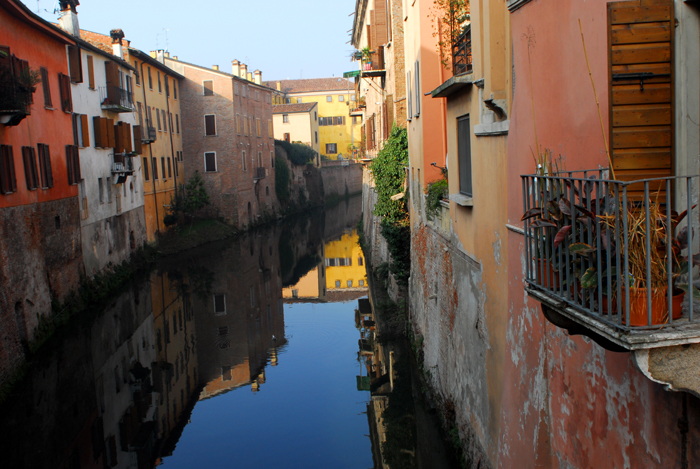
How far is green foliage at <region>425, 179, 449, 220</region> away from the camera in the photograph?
9.88 m

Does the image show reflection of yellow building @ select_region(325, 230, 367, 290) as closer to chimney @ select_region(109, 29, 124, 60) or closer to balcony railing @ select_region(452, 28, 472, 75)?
chimney @ select_region(109, 29, 124, 60)

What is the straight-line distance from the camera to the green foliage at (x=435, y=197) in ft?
32.4

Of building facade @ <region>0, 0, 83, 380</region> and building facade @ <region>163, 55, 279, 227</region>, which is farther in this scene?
building facade @ <region>163, 55, 279, 227</region>

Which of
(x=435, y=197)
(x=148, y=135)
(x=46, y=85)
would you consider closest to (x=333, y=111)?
(x=148, y=135)

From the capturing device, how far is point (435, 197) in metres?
9.93

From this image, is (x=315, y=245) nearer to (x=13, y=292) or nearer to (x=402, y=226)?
(x=402, y=226)

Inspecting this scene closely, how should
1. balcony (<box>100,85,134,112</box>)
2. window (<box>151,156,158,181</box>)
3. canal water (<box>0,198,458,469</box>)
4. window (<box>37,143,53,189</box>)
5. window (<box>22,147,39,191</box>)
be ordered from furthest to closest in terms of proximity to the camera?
Result: window (<box>151,156,158,181</box>), balcony (<box>100,85,134,112</box>), window (<box>37,143,53,189</box>), window (<box>22,147,39,191</box>), canal water (<box>0,198,458,469</box>)

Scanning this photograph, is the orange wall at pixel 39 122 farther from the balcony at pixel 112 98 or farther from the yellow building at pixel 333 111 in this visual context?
the yellow building at pixel 333 111

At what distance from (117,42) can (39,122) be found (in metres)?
11.7

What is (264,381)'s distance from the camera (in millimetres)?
13305

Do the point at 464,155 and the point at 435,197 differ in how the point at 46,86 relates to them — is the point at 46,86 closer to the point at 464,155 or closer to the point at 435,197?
the point at 435,197

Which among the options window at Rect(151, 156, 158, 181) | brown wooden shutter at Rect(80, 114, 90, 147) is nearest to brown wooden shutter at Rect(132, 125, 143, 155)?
window at Rect(151, 156, 158, 181)

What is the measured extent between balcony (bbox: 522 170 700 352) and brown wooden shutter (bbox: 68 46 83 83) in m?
19.5

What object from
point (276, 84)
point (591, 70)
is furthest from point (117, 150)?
point (276, 84)
